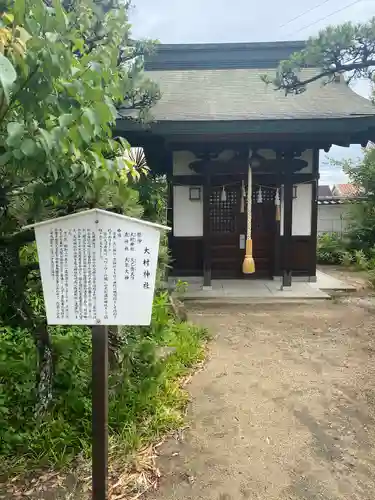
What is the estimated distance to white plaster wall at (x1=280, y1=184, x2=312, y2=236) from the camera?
8273 mm

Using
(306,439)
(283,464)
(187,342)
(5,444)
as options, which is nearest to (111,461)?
(5,444)

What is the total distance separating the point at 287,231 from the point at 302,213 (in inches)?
28.3

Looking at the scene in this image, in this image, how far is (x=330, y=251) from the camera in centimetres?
1202

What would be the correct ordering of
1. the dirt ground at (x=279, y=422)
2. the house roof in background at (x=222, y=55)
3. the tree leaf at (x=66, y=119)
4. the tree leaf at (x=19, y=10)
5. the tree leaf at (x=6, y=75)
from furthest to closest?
the house roof in background at (x=222, y=55), the dirt ground at (x=279, y=422), the tree leaf at (x=66, y=119), the tree leaf at (x=19, y=10), the tree leaf at (x=6, y=75)

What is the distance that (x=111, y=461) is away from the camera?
268 centimetres

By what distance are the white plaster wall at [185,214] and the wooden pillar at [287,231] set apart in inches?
64.9

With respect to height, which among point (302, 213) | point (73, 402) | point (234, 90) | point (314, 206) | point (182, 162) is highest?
point (234, 90)

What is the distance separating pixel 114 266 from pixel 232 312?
15.3 feet

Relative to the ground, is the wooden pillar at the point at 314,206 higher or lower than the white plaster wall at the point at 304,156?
lower

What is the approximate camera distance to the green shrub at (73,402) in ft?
8.79

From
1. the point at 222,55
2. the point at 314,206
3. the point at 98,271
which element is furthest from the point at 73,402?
the point at 222,55

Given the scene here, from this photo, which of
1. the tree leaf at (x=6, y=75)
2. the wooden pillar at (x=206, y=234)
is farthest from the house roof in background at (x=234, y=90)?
the tree leaf at (x=6, y=75)

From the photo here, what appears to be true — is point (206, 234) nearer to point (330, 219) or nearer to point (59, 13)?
point (59, 13)

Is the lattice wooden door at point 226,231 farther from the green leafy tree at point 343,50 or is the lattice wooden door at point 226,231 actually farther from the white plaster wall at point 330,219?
the white plaster wall at point 330,219
